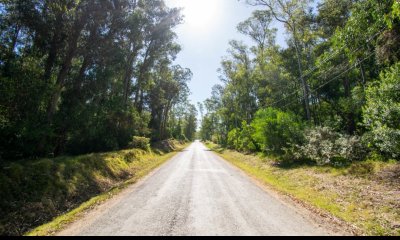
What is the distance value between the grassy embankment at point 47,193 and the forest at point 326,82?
11.9m

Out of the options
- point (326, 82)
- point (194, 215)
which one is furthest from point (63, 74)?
point (326, 82)

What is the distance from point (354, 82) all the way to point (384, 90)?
2397cm

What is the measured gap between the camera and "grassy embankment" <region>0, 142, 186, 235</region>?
724cm

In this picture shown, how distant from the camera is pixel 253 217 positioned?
23.4ft

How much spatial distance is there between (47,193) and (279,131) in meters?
16.7

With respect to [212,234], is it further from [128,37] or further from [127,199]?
[128,37]

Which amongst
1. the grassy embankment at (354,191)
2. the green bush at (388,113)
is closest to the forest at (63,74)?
the grassy embankment at (354,191)

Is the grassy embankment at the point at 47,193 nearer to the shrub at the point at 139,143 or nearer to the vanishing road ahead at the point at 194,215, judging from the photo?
the vanishing road ahead at the point at 194,215

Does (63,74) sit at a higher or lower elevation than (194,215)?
higher

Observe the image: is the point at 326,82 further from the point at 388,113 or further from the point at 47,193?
the point at 47,193

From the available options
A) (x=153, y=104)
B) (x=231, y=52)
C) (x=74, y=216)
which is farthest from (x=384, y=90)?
(x=153, y=104)

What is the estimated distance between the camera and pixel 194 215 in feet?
23.7

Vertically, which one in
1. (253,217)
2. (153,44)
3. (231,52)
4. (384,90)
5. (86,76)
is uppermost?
(231,52)

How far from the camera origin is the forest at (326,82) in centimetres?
1043
